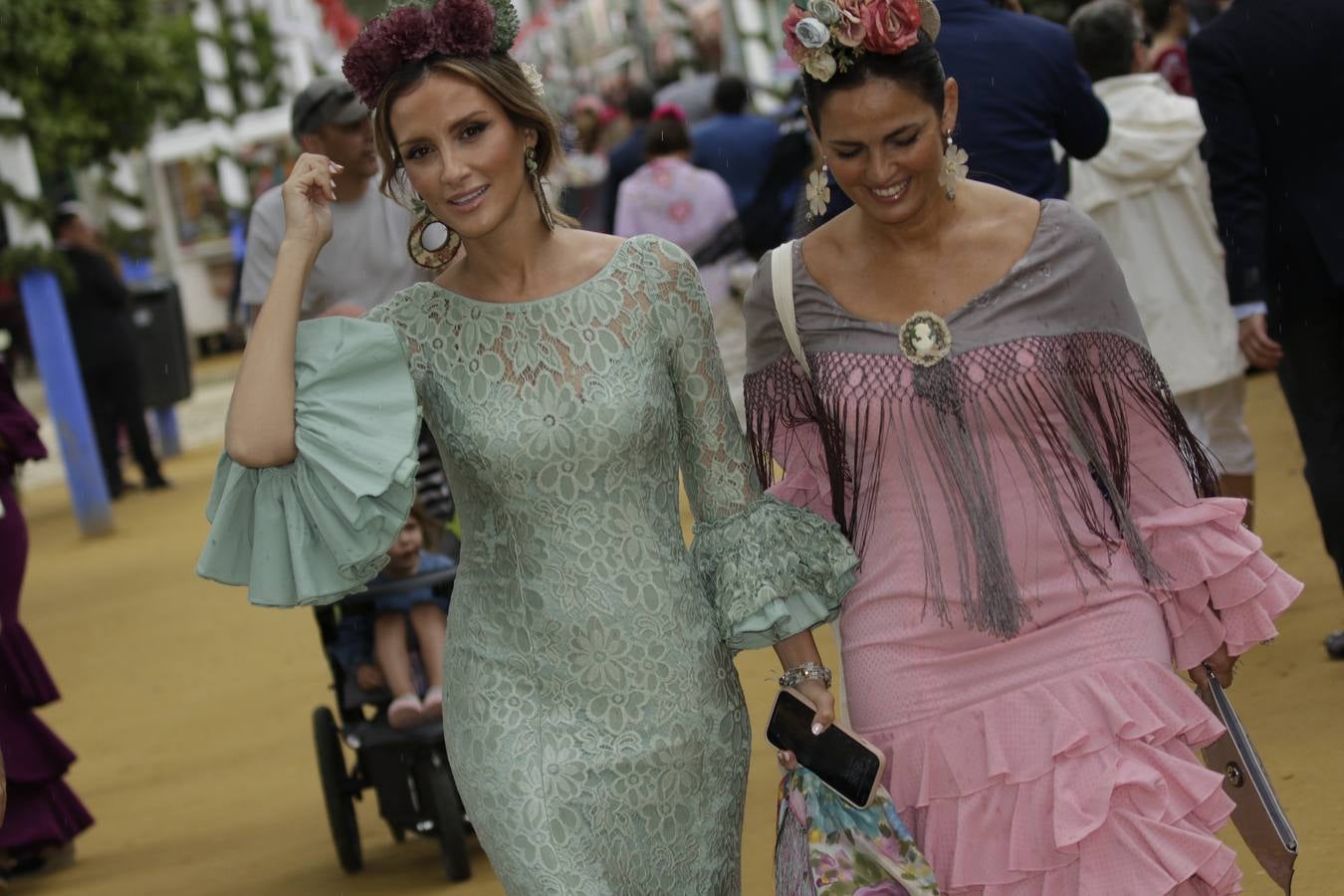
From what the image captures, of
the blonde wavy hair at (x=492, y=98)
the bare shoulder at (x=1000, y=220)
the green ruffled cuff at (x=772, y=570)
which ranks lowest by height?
the green ruffled cuff at (x=772, y=570)

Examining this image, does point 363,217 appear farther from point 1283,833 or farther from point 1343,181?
point 1283,833

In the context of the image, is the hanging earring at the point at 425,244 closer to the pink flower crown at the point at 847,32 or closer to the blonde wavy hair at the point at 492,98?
the blonde wavy hair at the point at 492,98

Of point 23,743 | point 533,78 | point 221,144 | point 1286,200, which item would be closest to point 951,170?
point 533,78

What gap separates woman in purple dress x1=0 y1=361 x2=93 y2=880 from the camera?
7590mm

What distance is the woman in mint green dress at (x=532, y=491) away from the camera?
360 cm

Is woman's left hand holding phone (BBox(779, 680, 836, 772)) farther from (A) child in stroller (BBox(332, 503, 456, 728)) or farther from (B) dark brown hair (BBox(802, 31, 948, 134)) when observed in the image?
(A) child in stroller (BBox(332, 503, 456, 728))

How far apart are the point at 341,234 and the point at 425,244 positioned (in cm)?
280

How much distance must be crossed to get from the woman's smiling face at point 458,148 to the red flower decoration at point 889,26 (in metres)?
0.71

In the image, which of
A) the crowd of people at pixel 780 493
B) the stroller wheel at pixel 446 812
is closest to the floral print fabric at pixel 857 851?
the crowd of people at pixel 780 493

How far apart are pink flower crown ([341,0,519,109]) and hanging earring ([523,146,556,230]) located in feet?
0.68

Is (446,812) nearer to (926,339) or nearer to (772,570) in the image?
(772,570)

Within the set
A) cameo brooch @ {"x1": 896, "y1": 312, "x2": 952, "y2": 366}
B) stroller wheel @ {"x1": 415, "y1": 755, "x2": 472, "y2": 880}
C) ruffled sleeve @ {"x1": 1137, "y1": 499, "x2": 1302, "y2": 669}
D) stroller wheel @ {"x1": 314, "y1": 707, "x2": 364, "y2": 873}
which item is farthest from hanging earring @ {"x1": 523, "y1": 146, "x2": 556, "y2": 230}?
stroller wheel @ {"x1": 314, "y1": 707, "x2": 364, "y2": 873}

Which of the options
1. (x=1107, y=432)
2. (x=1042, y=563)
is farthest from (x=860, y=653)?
(x=1107, y=432)

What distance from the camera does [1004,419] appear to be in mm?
3785
